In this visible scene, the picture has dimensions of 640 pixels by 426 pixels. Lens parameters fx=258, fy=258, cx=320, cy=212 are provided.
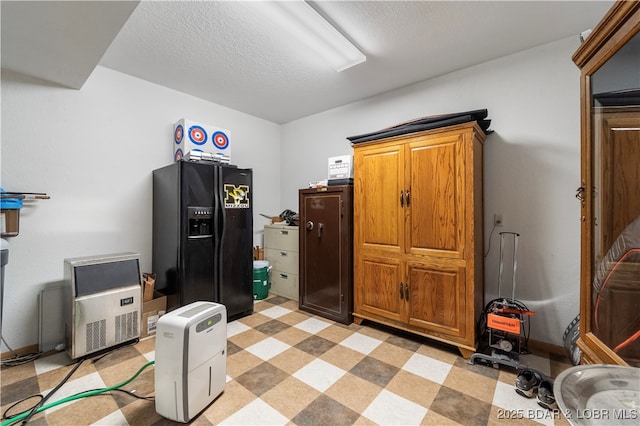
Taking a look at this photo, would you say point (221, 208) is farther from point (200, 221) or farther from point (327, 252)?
point (327, 252)

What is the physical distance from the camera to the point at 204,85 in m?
3.11

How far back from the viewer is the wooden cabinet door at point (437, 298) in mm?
2207

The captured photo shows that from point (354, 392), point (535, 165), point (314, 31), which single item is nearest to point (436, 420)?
point (354, 392)

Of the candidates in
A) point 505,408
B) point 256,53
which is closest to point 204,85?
point 256,53

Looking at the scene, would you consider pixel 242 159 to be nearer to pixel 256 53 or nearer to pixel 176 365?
pixel 256 53

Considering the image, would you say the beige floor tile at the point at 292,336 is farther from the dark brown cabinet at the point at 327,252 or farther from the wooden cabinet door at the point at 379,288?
the wooden cabinet door at the point at 379,288

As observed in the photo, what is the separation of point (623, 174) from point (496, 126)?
154cm

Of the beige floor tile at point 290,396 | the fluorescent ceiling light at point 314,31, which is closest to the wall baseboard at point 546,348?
the beige floor tile at point 290,396

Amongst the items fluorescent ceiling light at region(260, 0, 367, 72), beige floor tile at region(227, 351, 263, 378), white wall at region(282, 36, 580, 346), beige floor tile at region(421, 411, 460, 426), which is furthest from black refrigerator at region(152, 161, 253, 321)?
white wall at region(282, 36, 580, 346)

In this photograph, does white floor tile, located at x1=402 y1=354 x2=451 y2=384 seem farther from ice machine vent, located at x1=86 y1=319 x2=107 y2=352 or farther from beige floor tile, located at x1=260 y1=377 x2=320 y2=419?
ice machine vent, located at x1=86 y1=319 x2=107 y2=352

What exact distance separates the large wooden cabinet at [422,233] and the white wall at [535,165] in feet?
1.08

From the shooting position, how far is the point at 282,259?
3773 millimetres

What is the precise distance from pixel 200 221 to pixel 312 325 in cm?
167

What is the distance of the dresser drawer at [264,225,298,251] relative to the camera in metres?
3.60
